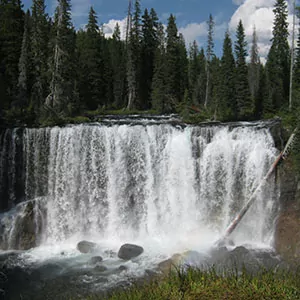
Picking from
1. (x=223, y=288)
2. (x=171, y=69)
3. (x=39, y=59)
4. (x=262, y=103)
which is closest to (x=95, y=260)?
(x=223, y=288)

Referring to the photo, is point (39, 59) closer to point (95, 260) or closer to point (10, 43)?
point (10, 43)

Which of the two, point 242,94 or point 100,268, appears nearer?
point 100,268

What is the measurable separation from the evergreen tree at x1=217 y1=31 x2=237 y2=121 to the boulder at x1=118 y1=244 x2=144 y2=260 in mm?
21495

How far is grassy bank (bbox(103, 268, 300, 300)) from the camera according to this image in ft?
17.8

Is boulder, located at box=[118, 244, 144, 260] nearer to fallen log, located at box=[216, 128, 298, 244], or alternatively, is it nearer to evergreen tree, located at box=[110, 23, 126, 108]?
fallen log, located at box=[216, 128, 298, 244]

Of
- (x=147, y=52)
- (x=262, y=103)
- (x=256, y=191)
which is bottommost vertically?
(x=256, y=191)

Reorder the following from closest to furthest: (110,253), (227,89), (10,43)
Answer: (110,253)
(10,43)
(227,89)

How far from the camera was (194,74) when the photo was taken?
2413 inches

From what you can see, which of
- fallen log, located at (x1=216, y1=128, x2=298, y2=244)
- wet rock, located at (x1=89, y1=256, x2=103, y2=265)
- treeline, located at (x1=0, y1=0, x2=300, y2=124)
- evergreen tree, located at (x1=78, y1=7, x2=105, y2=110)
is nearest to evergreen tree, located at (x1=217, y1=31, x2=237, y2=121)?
treeline, located at (x1=0, y1=0, x2=300, y2=124)

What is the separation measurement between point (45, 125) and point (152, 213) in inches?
322

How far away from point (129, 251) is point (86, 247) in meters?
2.33

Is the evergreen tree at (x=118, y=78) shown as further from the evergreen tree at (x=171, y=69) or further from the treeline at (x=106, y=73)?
the evergreen tree at (x=171, y=69)

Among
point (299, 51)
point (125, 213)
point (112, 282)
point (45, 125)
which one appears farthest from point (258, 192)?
point (299, 51)

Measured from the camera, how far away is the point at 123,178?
1764 centimetres
